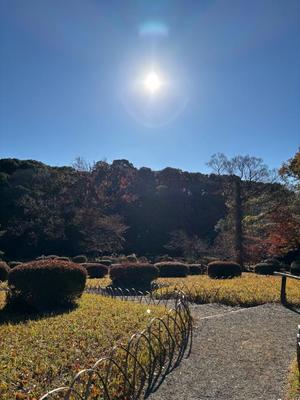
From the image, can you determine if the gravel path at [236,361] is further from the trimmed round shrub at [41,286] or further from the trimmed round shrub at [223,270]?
the trimmed round shrub at [223,270]

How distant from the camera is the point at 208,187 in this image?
45.1 m

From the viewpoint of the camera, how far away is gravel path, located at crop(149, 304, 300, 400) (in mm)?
4852

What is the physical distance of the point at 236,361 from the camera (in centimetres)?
602

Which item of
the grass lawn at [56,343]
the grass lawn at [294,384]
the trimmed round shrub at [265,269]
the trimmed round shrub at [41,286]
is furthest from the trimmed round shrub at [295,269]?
the grass lawn at [294,384]

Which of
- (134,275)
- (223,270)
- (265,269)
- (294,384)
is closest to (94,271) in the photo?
(134,275)

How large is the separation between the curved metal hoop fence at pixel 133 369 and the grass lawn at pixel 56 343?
1.04 ft

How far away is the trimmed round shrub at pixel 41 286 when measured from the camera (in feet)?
32.2

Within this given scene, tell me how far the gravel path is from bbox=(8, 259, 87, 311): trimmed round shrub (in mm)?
3302

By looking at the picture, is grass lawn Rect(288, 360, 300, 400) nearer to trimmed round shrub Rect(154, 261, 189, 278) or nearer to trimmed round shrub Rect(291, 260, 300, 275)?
trimmed round shrub Rect(154, 261, 189, 278)

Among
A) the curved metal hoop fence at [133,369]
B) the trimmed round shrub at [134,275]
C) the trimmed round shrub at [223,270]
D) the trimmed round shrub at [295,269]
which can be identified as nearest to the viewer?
the curved metal hoop fence at [133,369]

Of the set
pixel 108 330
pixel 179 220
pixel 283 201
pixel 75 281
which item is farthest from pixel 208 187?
pixel 108 330

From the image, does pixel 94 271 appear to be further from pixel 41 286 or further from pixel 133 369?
pixel 133 369

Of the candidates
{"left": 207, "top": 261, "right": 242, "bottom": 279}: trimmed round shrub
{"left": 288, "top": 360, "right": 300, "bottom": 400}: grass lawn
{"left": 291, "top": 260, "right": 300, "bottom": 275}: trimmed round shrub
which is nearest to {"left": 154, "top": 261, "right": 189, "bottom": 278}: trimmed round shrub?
{"left": 207, "top": 261, "right": 242, "bottom": 279}: trimmed round shrub

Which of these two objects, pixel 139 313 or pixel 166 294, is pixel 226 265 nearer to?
pixel 166 294
